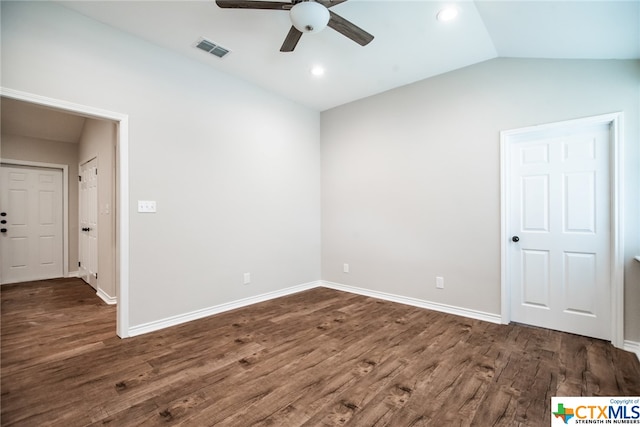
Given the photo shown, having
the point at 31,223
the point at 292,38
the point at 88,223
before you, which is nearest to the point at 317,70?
the point at 292,38

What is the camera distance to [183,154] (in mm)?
3193

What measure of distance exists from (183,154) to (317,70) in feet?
6.03

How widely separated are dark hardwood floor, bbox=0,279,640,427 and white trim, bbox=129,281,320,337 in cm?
13

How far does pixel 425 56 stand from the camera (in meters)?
3.13

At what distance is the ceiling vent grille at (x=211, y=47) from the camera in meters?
2.91

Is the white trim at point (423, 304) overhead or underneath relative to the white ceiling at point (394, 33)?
underneath

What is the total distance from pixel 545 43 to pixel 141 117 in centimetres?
386

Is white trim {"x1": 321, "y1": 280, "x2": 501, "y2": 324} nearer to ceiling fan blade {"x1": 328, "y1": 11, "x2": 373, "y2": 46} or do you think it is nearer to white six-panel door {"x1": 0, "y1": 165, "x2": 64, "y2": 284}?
ceiling fan blade {"x1": 328, "y1": 11, "x2": 373, "y2": 46}

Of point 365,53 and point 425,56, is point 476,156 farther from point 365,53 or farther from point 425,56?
point 365,53

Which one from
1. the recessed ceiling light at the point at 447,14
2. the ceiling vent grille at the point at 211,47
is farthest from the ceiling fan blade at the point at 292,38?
the recessed ceiling light at the point at 447,14

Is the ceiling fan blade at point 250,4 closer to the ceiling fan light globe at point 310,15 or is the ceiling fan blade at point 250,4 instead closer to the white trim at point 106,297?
the ceiling fan light globe at point 310,15

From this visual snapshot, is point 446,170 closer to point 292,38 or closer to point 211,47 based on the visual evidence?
point 292,38

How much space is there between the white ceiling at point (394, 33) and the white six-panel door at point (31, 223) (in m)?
4.23

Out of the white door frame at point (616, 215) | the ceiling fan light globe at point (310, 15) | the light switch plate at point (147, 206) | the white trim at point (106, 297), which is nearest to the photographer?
the ceiling fan light globe at point (310, 15)
